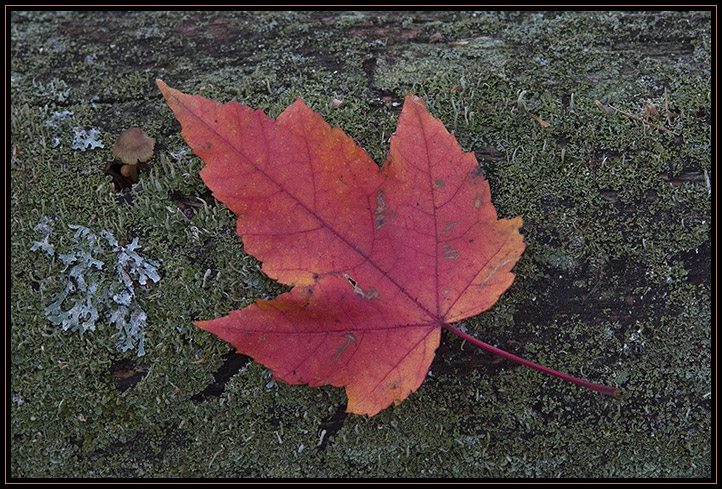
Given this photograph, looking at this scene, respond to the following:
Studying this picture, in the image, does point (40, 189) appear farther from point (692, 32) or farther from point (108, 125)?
point (692, 32)

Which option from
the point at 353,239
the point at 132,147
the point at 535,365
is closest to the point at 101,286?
the point at 132,147

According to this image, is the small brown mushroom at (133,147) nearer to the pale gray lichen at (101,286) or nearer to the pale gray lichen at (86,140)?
the pale gray lichen at (86,140)

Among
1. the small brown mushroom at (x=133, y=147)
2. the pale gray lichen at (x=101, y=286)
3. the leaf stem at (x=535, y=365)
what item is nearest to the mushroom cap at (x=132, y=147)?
the small brown mushroom at (x=133, y=147)

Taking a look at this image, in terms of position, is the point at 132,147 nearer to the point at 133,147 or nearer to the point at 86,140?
the point at 133,147

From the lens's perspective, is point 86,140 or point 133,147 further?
point 86,140

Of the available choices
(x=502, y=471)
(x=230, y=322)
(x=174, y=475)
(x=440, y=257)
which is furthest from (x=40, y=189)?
(x=502, y=471)

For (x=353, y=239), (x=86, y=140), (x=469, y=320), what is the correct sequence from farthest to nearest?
(x=86, y=140)
(x=469, y=320)
(x=353, y=239)
